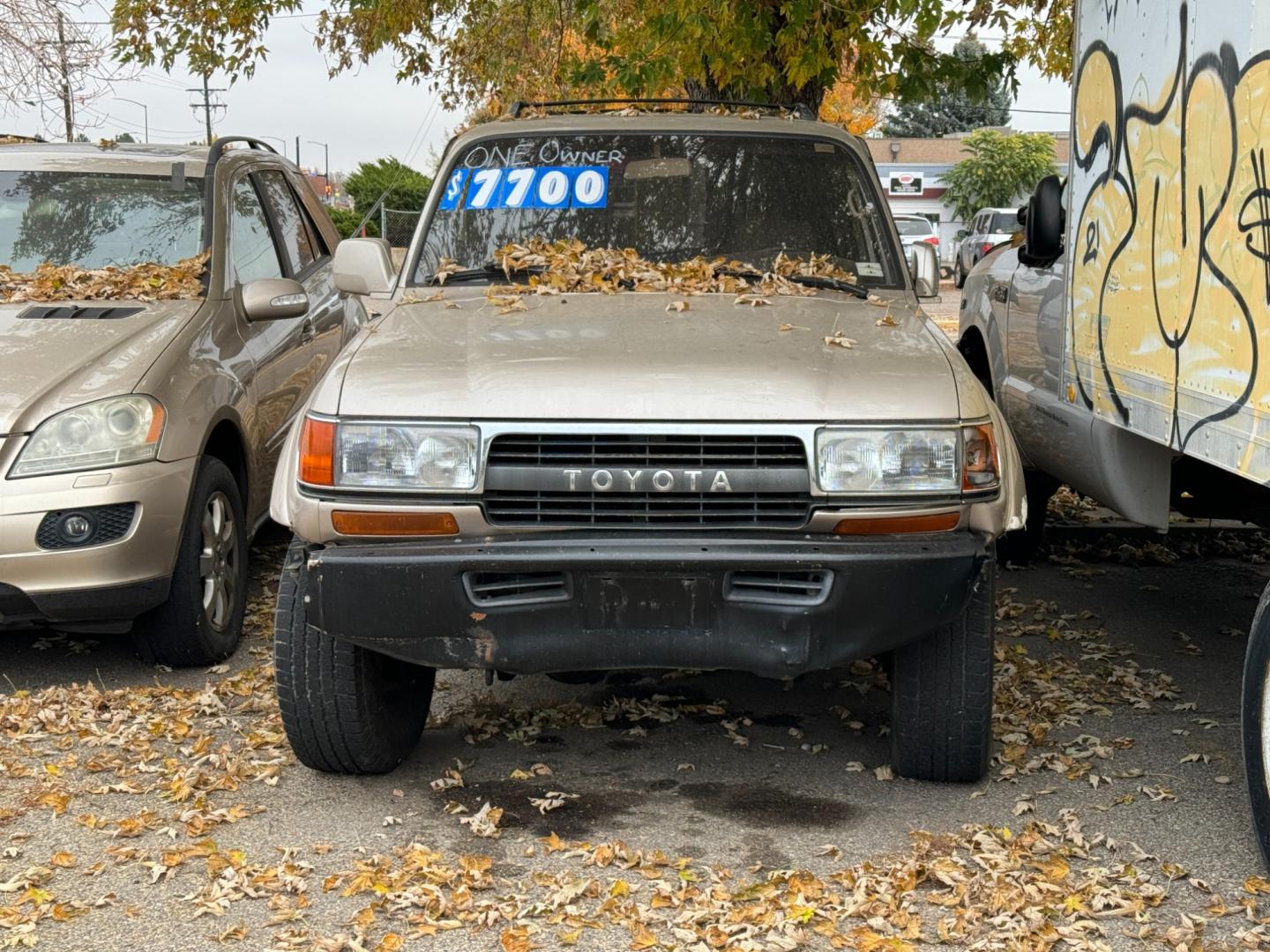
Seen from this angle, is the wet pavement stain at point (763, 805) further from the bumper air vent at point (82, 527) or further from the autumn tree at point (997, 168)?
the autumn tree at point (997, 168)

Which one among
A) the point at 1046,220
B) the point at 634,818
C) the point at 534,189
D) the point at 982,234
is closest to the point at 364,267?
the point at 534,189

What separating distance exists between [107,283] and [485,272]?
1.91 m

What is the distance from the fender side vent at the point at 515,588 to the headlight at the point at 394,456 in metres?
0.24

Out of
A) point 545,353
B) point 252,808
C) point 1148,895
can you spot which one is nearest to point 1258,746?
point 1148,895

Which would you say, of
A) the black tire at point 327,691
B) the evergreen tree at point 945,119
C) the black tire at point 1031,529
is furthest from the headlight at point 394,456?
the evergreen tree at point 945,119

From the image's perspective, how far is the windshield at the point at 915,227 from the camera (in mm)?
38156

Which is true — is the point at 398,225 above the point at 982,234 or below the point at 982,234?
above

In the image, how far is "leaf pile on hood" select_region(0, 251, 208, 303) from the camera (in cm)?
622

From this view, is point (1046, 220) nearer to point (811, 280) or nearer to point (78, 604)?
point (811, 280)

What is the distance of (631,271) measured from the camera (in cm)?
522

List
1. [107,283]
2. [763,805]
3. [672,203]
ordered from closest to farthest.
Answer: [763,805] < [672,203] < [107,283]

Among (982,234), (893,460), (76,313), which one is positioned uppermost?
(76,313)

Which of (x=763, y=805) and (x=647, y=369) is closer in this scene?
(x=647, y=369)

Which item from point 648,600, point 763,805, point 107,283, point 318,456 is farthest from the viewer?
point 107,283
